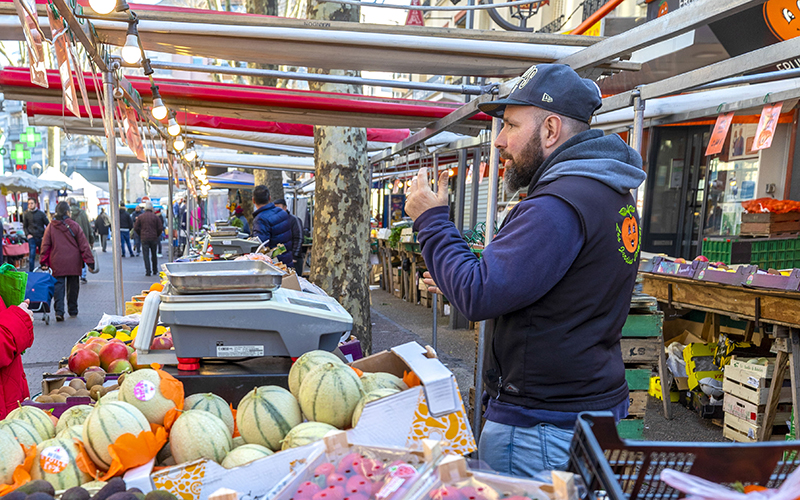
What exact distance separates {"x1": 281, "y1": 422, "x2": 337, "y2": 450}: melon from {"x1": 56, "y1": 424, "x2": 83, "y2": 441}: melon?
1.91 ft

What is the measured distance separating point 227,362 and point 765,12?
24.2ft

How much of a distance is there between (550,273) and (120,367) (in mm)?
2427

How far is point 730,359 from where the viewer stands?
17.4 ft

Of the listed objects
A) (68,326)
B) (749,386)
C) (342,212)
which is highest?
(342,212)

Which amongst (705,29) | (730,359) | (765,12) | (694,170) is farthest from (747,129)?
(730,359)

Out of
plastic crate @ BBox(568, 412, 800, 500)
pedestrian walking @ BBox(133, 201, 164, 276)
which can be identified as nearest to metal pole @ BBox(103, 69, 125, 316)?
plastic crate @ BBox(568, 412, 800, 500)

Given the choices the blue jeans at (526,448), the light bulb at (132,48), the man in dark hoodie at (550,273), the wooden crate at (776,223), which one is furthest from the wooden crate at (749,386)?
the light bulb at (132,48)

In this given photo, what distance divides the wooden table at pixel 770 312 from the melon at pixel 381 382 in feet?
10.5

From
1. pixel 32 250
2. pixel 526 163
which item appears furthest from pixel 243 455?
pixel 32 250

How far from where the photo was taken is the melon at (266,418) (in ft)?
5.81

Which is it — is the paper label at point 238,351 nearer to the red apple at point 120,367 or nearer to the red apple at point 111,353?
the red apple at point 120,367

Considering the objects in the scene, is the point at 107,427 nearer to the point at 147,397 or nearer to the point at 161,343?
the point at 147,397

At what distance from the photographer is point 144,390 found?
179cm

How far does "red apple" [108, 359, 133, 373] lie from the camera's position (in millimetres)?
3107
